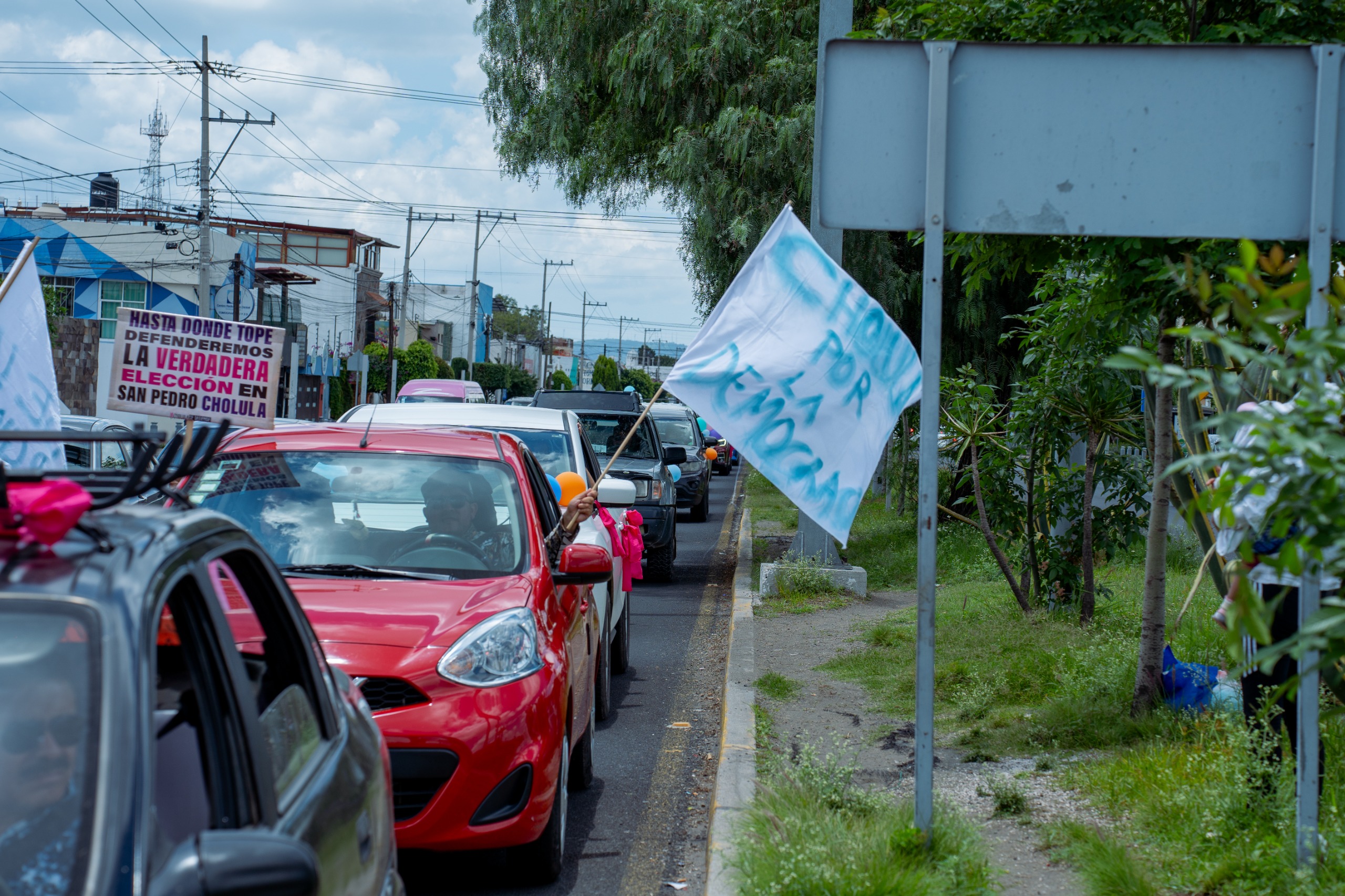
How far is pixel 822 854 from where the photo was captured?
4.23 m

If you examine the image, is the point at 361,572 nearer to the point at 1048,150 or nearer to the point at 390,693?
the point at 390,693

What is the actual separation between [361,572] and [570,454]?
15.3 ft

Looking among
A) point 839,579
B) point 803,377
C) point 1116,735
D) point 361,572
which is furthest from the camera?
point 839,579

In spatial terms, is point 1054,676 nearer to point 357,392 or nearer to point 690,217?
point 690,217

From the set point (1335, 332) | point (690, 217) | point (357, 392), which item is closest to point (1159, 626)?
point (1335, 332)

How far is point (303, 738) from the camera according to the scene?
115 inches

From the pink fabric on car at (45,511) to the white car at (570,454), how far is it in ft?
15.5

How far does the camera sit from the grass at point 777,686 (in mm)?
7996

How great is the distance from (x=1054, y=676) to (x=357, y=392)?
5635 centimetres

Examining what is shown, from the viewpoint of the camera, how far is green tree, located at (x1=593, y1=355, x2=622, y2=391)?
11793 cm

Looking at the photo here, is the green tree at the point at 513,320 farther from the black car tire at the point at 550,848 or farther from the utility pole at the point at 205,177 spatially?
the black car tire at the point at 550,848

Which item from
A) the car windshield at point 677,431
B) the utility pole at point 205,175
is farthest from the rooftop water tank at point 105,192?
the car windshield at point 677,431

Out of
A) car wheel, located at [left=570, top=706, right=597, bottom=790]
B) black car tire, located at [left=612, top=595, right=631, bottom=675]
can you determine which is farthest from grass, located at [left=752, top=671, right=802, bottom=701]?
car wheel, located at [left=570, top=706, right=597, bottom=790]

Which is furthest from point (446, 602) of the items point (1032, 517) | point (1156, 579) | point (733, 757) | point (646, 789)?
point (1032, 517)
